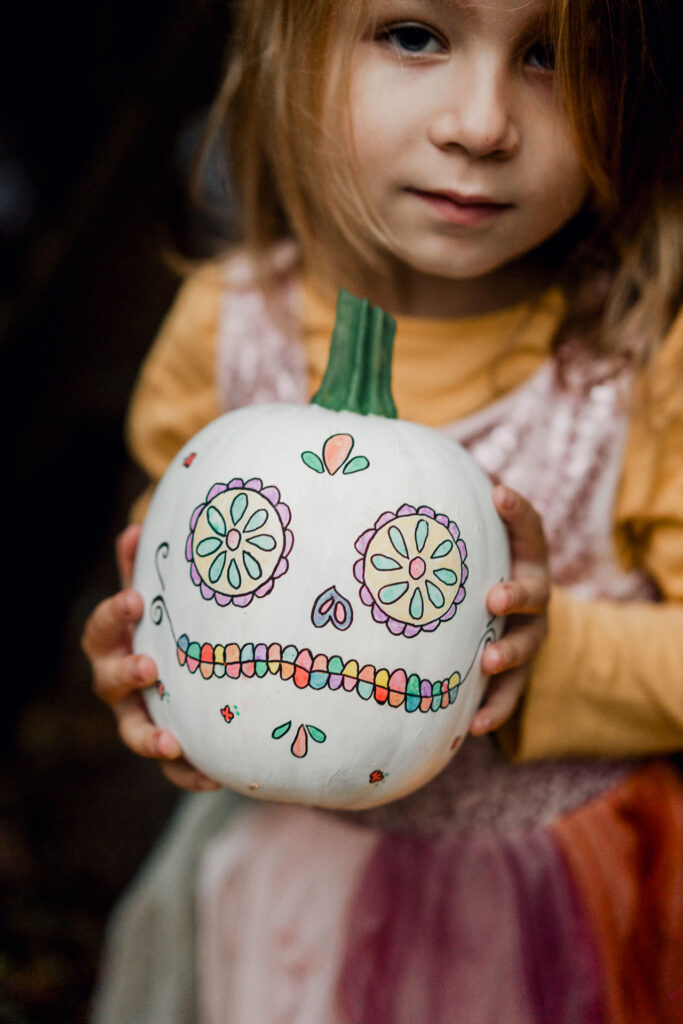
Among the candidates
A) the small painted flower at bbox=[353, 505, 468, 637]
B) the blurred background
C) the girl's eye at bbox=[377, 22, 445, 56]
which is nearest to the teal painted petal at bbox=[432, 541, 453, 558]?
the small painted flower at bbox=[353, 505, 468, 637]

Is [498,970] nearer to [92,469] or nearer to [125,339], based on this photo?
[92,469]

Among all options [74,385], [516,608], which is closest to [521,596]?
[516,608]

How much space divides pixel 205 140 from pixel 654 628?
68 cm

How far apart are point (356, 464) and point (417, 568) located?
86 millimetres

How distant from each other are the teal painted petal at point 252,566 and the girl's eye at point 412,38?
42cm

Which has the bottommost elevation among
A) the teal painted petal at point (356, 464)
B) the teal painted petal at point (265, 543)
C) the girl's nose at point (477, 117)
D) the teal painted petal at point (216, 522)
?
the teal painted petal at point (265, 543)

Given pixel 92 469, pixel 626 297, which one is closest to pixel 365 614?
pixel 626 297

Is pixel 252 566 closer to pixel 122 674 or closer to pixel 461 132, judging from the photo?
pixel 122 674

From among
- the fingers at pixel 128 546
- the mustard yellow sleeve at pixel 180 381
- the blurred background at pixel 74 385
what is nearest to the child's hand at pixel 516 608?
the fingers at pixel 128 546

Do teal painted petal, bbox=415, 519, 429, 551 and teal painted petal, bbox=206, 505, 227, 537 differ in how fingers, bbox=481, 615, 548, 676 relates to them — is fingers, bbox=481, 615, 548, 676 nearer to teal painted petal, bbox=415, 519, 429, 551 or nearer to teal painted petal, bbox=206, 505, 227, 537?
teal painted petal, bbox=415, 519, 429, 551

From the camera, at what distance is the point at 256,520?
2.15 ft

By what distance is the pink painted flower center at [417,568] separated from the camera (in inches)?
25.6

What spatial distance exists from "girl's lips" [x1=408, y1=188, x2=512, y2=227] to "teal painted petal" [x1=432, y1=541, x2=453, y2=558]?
288 mm

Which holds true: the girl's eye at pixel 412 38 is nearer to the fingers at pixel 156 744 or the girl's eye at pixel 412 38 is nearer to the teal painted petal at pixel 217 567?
the teal painted petal at pixel 217 567
